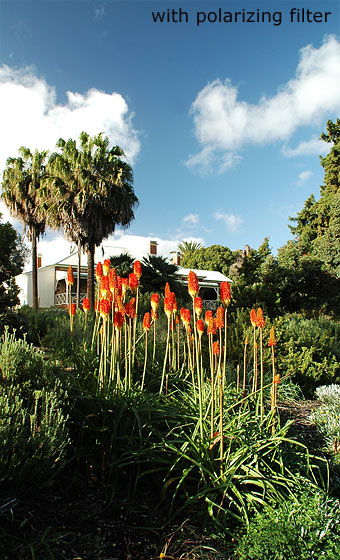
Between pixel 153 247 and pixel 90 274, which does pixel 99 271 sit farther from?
pixel 153 247

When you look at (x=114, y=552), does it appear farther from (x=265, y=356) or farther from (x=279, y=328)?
(x=279, y=328)

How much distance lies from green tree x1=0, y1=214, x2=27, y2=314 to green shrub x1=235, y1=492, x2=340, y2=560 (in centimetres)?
592

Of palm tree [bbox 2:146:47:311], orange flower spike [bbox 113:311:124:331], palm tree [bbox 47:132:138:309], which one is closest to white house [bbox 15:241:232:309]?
palm tree [bbox 2:146:47:311]

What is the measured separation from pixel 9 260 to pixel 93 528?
2547 cm

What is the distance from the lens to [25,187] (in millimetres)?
22609

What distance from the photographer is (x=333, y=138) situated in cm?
2759

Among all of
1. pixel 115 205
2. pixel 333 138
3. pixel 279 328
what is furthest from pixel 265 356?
pixel 333 138

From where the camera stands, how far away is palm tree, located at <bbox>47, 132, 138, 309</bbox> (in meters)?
19.3

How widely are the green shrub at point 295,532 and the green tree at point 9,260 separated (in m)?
5.92

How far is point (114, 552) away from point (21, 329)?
16.8 ft

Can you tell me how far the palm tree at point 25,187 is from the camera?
2244 centimetres

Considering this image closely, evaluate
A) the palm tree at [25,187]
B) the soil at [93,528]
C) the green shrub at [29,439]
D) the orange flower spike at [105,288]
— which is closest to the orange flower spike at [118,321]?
the orange flower spike at [105,288]

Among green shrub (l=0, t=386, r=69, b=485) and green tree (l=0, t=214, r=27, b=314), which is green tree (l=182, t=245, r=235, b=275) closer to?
green tree (l=0, t=214, r=27, b=314)

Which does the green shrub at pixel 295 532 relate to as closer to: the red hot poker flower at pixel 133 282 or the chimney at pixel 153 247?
the red hot poker flower at pixel 133 282
